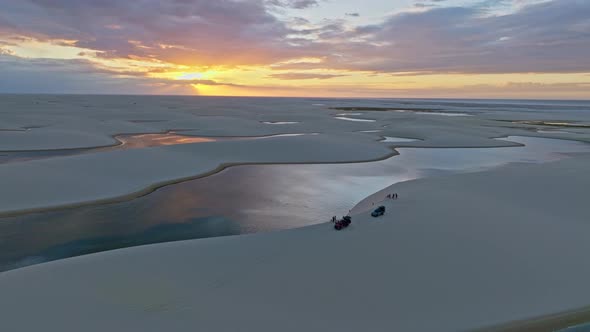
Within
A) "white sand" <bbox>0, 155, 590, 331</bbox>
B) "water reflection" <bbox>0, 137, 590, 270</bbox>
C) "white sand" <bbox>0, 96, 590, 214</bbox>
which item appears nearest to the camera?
"white sand" <bbox>0, 155, 590, 331</bbox>

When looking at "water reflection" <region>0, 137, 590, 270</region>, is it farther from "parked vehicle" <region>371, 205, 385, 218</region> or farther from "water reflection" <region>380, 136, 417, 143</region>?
"water reflection" <region>380, 136, 417, 143</region>

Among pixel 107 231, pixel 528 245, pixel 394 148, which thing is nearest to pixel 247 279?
pixel 107 231

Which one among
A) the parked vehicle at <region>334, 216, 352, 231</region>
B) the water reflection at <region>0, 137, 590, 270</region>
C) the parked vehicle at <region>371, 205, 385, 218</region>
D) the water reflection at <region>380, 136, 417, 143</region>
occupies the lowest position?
the water reflection at <region>0, 137, 590, 270</region>

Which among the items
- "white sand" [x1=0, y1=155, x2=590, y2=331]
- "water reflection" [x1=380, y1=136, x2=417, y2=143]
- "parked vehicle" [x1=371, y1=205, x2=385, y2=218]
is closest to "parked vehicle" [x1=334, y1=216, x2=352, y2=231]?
"white sand" [x1=0, y1=155, x2=590, y2=331]

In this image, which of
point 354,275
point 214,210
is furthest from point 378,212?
point 214,210

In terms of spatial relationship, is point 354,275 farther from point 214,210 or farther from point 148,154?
point 148,154
